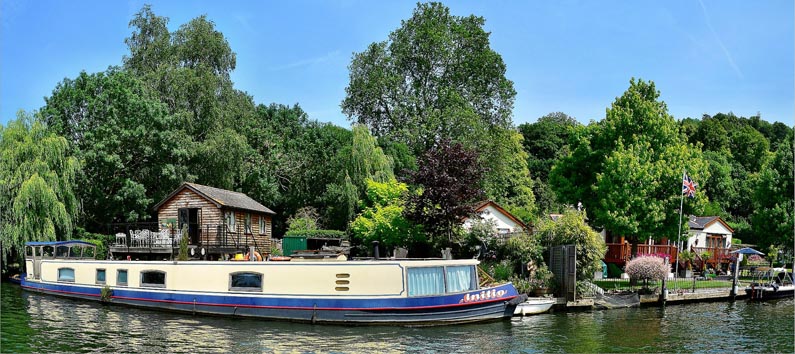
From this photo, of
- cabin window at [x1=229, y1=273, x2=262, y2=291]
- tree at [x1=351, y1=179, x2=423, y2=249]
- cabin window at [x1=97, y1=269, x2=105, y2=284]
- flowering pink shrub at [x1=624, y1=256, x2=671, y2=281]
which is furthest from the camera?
tree at [x1=351, y1=179, x2=423, y2=249]

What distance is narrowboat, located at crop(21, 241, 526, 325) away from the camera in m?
22.9

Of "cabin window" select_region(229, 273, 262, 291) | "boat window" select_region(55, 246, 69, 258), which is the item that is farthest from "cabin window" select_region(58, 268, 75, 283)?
"cabin window" select_region(229, 273, 262, 291)

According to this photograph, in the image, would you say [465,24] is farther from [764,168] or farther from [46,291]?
[46,291]

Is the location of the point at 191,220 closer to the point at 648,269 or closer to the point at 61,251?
the point at 61,251

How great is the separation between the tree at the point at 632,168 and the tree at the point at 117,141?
25931mm

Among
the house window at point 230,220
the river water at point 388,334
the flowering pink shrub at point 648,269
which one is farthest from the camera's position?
the house window at point 230,220

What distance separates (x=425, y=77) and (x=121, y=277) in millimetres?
33106

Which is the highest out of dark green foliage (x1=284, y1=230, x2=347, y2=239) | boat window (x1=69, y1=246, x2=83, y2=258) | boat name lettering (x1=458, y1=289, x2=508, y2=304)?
dark green foliage (x1=284, y1=230, x2=347, y2=239)

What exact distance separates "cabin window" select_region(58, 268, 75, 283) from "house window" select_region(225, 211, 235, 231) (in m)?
9.35

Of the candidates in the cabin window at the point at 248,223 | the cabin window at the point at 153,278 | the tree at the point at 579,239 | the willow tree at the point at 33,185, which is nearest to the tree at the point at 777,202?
the tree at the point at 579,239

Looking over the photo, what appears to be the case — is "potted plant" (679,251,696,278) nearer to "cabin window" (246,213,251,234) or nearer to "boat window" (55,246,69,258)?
"cabin window" (246,213,251,234)

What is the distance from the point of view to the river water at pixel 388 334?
19.1 m

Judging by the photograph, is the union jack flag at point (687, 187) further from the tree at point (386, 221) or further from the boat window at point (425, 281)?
the boat window at point (425, 281)

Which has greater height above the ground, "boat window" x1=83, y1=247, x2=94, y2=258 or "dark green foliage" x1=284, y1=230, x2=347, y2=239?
"dark green foliage" x1=284, y1=230, x2=347, y2=239
